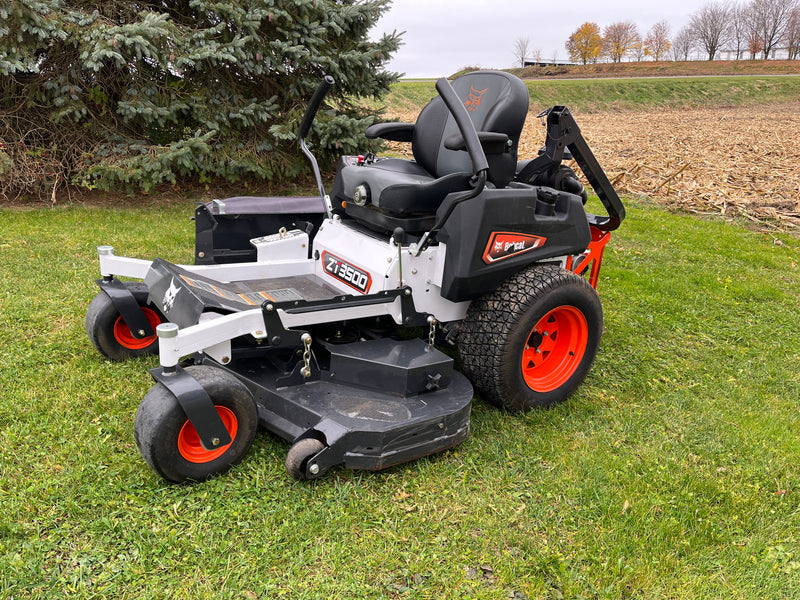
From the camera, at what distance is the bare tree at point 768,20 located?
6309 cm

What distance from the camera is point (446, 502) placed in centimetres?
262

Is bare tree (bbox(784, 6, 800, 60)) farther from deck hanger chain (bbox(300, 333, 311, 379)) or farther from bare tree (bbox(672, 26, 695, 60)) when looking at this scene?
deck hanger chain (bbox(300, 333, 311, 379))

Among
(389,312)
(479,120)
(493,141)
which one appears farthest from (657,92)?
(389,312)

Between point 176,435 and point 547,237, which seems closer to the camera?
point 176,435

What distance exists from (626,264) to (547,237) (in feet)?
10.2

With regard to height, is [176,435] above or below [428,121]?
below

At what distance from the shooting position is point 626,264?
20.3 ft

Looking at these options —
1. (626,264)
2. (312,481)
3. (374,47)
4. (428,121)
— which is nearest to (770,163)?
(626,264)

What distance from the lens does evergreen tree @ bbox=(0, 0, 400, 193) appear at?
655 cm

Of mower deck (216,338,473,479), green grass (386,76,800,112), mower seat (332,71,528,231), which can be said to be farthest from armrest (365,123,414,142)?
green grass (386,76,800,112)

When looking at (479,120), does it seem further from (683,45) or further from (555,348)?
(683,45)

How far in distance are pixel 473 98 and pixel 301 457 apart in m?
2.40

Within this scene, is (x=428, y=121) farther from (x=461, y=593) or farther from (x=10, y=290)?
(x=10, y=290)

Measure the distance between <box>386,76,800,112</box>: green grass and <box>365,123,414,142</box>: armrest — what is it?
28.8 m
